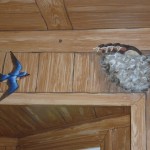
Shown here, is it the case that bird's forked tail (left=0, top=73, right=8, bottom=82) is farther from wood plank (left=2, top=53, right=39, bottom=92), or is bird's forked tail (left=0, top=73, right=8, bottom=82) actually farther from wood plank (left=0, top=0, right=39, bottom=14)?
wood plank (left=0, top=0, right=39, bottom=14)

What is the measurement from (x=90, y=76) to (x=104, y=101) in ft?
0.42

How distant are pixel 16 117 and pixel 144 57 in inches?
24.9

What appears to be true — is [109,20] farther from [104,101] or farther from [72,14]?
[104,101]

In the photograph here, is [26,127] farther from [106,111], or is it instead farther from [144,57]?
[144,57]

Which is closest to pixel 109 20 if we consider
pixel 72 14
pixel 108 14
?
pixel 108 14

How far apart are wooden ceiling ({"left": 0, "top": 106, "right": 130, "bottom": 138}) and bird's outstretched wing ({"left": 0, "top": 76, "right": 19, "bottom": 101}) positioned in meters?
0.06

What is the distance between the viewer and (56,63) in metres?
1.43

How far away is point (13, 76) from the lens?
1.42m

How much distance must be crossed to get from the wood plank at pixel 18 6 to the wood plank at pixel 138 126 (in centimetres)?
53

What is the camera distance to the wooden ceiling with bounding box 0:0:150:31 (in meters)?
1.30

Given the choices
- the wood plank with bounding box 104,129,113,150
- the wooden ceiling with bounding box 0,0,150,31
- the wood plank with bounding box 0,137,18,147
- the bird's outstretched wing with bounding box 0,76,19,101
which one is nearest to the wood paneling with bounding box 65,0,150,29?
the wooden ceiling with bounding box 0,0,150,31

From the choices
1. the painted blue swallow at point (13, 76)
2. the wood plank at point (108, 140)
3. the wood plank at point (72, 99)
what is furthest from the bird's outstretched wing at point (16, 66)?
the wood plank at point (108, 140)

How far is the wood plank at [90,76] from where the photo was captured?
1.36m

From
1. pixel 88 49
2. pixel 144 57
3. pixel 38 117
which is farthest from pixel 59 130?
pixel 144 57
